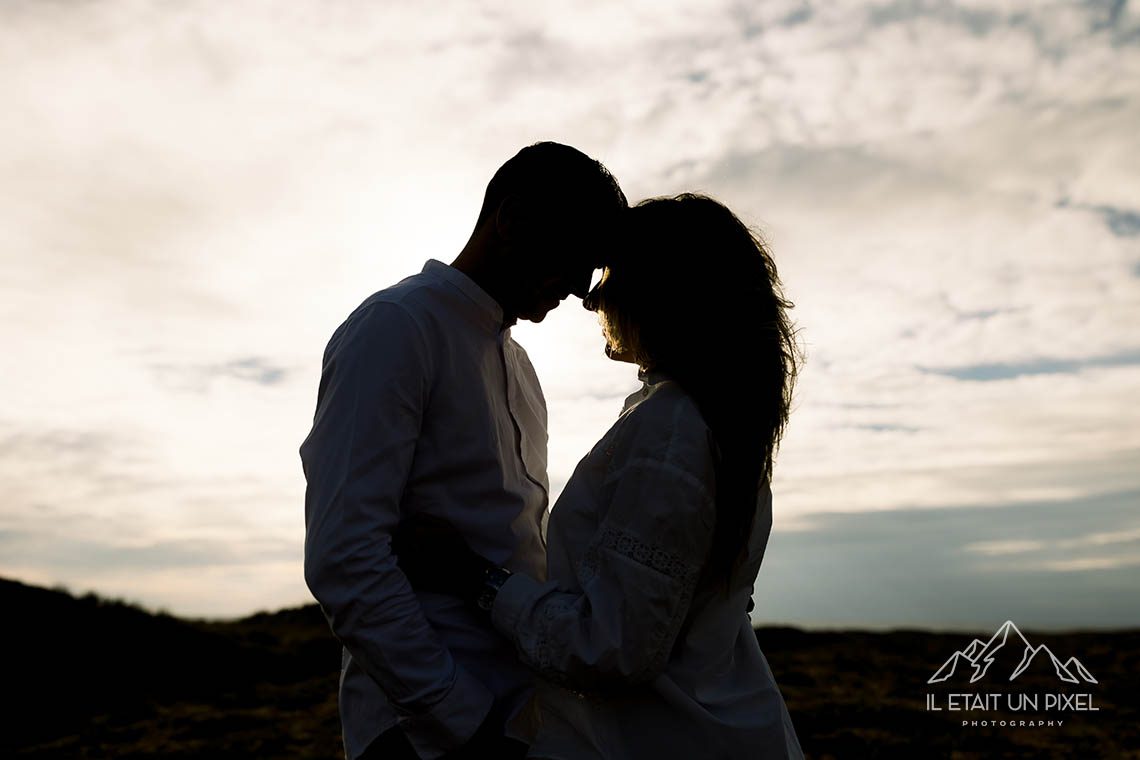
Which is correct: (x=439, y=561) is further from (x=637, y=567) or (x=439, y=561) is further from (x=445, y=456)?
(x=637, y=567)

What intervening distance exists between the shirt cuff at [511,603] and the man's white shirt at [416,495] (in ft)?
0.56

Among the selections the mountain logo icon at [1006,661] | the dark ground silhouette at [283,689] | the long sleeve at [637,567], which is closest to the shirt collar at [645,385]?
the long sleeve at [637,567]

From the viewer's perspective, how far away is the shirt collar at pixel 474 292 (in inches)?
107

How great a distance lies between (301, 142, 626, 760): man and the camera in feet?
7.37

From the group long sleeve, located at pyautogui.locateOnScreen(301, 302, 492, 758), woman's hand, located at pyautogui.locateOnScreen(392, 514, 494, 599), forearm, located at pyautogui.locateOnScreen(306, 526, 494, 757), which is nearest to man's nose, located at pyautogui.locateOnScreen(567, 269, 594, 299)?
long sleeve, located at pyautogui.locateOnScreen(301, 302, 492, 758)

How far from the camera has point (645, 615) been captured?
213cm

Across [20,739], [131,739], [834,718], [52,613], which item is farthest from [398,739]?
[52,613]

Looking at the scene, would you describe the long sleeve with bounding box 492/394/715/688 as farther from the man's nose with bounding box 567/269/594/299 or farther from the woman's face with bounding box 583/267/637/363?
the man's nose with bounding box 567/269/594/299

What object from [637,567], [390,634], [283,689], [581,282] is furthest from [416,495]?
[283,689]

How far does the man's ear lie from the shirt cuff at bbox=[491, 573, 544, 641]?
3.50 feet

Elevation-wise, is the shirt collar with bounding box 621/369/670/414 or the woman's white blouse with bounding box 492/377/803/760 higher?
the shirt collar with bounding box 621/369/670/414

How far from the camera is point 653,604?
2.14m

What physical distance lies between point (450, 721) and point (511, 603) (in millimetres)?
334

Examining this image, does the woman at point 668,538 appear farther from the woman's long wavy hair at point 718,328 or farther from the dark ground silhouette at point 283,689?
the dark ground silhouette at point 283,689
